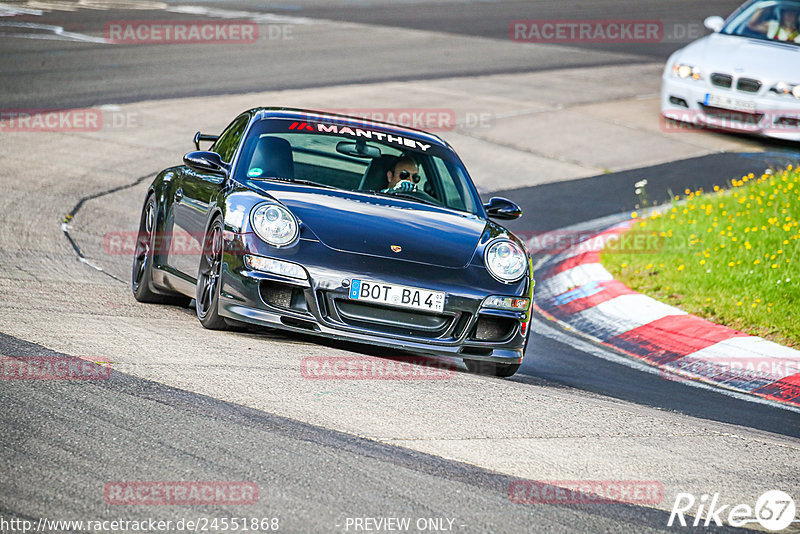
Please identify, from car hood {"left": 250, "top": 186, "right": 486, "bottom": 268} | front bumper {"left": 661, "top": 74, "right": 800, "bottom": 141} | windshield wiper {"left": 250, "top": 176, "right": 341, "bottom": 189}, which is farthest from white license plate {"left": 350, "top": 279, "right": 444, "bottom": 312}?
front bumper {"left": 661, "top": 74, "right": 800, "bottom": 141}

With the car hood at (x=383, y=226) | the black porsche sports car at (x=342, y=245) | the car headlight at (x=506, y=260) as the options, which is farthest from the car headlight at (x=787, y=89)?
the car headlight at (x=506, y=260)

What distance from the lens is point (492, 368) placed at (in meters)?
6.86

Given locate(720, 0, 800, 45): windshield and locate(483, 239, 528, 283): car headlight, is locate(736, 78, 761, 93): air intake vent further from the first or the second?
locate(483, 239, 528, 283): car headlight

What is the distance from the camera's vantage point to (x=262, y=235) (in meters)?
6.28

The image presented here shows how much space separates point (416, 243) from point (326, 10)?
22.1 metres

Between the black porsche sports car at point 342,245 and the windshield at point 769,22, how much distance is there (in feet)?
30.7

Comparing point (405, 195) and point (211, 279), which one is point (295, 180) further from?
point (211, 279)

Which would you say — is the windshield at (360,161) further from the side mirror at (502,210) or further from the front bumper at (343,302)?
the front bumper at (343,302)

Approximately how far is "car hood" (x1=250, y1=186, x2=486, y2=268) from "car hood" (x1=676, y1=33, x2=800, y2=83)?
8661 millimetres

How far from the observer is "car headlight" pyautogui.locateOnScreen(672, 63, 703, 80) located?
1503cm

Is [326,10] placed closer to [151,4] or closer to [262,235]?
[151,4]

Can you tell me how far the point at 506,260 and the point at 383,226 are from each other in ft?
2.38

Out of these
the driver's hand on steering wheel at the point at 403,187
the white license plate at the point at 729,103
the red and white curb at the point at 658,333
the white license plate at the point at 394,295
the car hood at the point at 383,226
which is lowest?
the red and white curb at the point at 658,333

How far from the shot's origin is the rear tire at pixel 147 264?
768 cm
